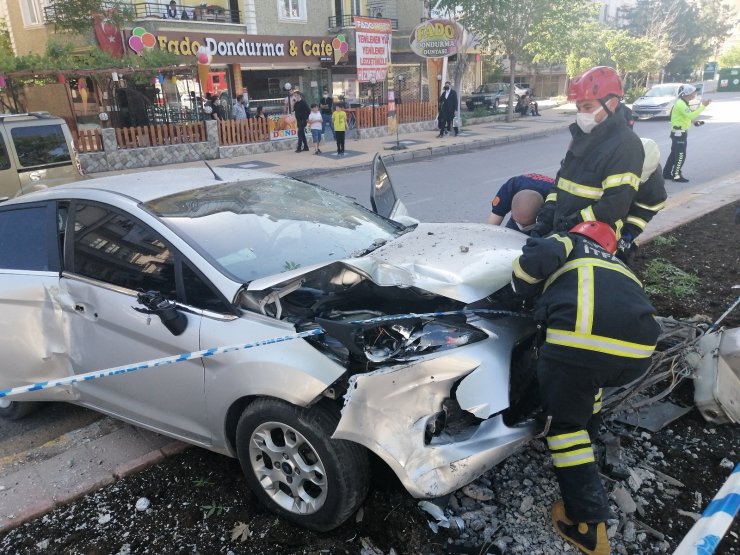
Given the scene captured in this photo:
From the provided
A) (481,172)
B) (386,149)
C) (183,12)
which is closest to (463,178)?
(481,172)

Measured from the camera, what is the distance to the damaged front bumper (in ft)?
7.62

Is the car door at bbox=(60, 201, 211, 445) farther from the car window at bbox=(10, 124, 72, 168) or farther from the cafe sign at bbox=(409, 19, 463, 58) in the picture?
the cafe sign at bbox=(409, 19, 463, 58)

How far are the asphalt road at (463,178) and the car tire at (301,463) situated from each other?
1.70 m

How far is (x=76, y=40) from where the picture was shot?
2286 centimetres

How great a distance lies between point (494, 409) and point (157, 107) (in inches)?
682

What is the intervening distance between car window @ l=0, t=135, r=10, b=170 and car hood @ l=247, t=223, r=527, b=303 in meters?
7.66

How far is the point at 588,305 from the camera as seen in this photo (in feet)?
7.90

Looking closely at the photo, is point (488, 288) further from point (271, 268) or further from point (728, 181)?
point (728, 181)

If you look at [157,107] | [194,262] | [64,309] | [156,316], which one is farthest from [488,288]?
[157,107]

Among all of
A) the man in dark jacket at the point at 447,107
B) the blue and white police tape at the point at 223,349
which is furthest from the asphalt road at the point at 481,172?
the blue and white police tape at the point at 223,349

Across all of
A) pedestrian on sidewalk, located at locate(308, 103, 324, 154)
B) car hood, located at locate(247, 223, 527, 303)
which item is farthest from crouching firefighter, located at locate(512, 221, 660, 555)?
pedestrian on sidewalk, located at locate(308, 103, 324, 154)

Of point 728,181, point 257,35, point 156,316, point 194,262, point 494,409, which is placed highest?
point 257,35

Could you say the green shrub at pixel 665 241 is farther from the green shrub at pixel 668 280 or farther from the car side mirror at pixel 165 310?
the car side mirror at pixel 165 310

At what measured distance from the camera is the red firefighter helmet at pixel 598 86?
11.6ft
